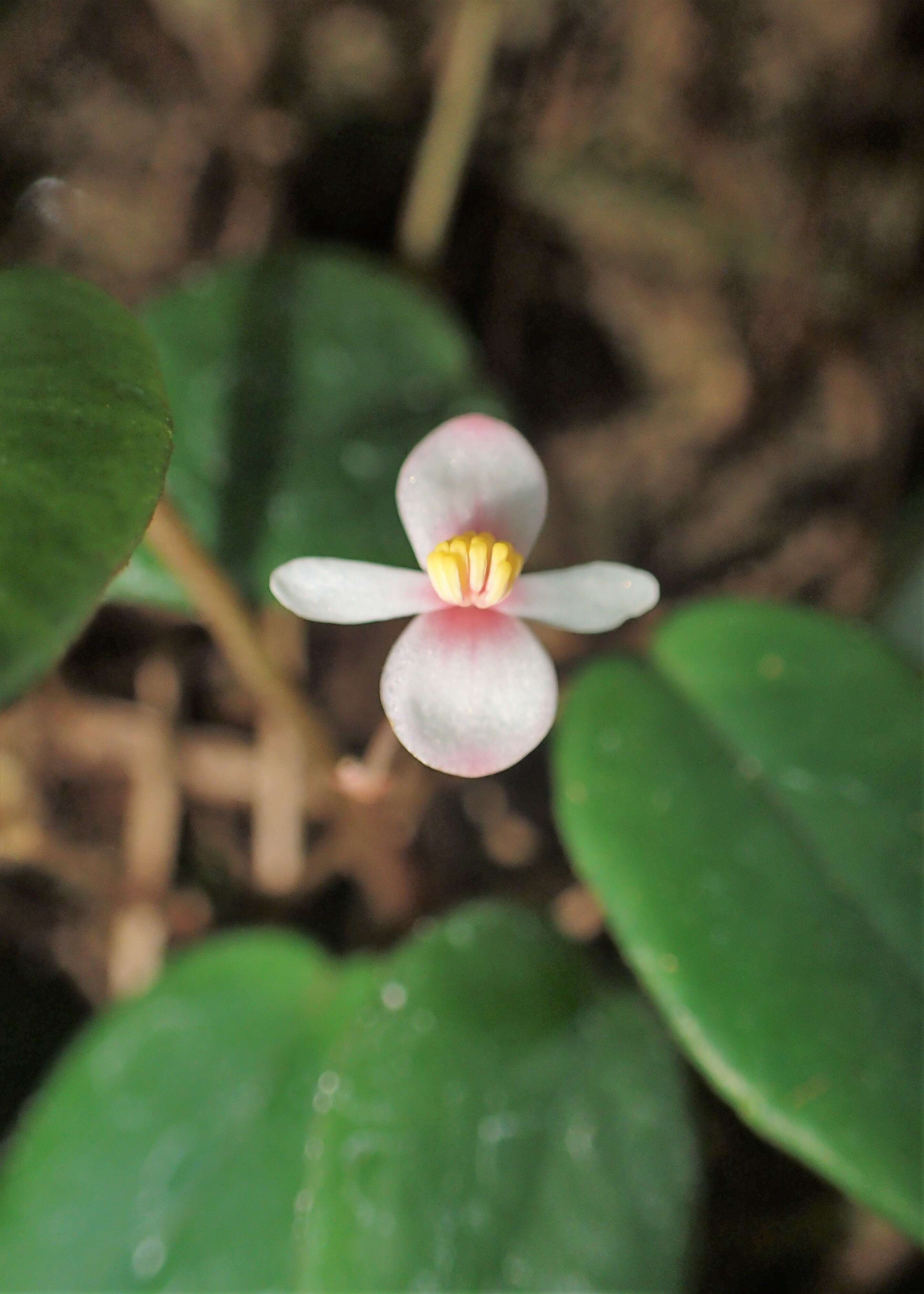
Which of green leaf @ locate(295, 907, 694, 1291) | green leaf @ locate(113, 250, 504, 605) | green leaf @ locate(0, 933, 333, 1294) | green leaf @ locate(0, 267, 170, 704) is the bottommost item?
green leaf @ locate(0, 933, 333, 1294)

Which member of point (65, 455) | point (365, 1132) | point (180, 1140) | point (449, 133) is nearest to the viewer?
point (65, 455)

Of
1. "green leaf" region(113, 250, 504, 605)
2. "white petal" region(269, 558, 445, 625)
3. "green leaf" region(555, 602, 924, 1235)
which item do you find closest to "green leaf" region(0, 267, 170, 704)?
"white petal" region(269, 558, 445, 625)

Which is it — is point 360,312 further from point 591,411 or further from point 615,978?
point 615,978

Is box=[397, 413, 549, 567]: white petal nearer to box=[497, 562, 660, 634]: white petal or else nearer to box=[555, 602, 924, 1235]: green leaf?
box=[497, 562, 660, 634]: white petal

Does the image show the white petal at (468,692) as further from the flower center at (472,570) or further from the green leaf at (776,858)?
the green leaf at (776,858)

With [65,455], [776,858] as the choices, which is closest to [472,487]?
[65,455]

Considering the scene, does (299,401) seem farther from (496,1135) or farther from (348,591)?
(496,1135)

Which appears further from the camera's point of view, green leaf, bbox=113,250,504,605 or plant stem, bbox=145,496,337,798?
green leaf, bbox=113,250,504,605

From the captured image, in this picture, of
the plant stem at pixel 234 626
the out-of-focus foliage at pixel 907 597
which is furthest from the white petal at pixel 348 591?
the out-of-focus foliage at pixel 907 597
